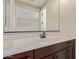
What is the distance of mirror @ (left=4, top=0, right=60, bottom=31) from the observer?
1526 mm

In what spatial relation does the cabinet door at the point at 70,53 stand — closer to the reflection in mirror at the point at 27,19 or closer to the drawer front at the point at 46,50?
the drawer front at the point at 46,50

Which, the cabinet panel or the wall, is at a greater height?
the wall

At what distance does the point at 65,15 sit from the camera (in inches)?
101

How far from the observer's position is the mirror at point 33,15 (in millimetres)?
1526

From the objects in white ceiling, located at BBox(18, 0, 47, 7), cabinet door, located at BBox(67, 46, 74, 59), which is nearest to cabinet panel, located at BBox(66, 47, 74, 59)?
cabinet door, located at BBox(67, 46, 74, 59)

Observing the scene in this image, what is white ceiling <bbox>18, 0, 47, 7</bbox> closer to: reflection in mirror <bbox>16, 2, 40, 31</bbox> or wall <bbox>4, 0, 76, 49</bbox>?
reflection in mirror <bbox>16, 2, 40, 31</bbox>

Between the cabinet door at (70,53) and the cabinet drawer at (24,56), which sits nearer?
the cabinet drawer at (24,56)

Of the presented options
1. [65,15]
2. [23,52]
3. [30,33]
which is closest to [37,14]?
[30,33]

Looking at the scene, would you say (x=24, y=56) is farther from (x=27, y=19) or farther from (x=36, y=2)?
(x=36, y=2)

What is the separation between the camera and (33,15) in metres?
1.91

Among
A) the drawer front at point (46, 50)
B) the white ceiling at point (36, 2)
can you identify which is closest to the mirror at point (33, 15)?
the white ceiling at point (36, 2)

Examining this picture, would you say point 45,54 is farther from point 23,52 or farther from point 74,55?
point 74,55

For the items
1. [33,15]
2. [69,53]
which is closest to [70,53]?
[69,53]

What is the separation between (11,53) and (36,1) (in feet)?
4.44
